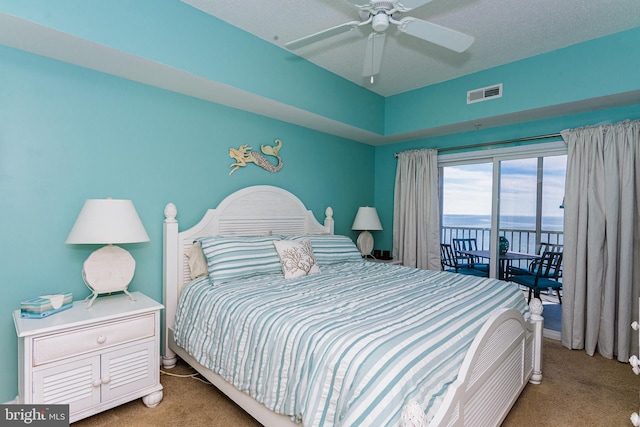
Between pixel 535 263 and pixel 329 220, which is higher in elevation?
pixel 329 220

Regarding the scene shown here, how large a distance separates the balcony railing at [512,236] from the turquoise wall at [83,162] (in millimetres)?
2507

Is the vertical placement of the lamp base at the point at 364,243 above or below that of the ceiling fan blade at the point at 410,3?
below

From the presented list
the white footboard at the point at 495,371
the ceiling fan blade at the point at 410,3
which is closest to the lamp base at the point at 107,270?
the white footboard at the point at 495,371

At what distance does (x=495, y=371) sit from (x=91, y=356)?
221cm

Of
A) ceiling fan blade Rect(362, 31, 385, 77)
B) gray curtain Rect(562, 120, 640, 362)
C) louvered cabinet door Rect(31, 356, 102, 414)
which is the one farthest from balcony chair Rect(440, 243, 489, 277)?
louvered cabinet door Rect(31, 356, 102, 414)

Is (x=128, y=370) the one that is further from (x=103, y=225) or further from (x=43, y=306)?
(x=103, y=225)

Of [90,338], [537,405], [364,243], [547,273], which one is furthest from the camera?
[364,243]

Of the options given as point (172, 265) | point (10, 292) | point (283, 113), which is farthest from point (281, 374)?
point (283, 113)

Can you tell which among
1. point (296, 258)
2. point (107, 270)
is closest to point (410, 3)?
point (296, 258)

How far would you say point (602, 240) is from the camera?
Result: 289 centimetres

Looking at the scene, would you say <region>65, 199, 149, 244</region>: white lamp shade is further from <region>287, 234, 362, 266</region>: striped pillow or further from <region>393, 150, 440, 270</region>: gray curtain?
<region>393, 150, 440, 270</region>: gray curtain

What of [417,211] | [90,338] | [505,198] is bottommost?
[90,338]

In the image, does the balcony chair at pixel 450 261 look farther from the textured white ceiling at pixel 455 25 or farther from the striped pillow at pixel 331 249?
the textured white ceiling at pixel 455 25

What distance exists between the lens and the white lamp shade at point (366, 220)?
3991mm
